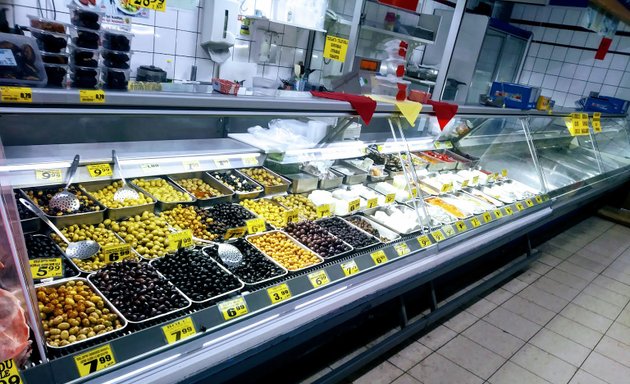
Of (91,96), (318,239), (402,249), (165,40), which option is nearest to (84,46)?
(91,96)

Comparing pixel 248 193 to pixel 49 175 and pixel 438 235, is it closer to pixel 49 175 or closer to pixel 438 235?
pixel 49 175

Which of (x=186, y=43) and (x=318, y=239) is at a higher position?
(x=186, y=43)

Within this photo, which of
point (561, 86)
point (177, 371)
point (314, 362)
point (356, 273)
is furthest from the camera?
point (561, 86)

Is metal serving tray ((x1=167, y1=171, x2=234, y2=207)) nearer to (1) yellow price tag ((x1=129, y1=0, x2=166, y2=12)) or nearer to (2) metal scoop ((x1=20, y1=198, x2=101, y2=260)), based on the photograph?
(2) metal scoop ((x1=20, y1=198, x2=101, y2=260))

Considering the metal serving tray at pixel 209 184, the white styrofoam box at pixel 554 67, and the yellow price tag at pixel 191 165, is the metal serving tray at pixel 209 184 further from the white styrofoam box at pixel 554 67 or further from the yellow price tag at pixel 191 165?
the white styrofoam box at pixel 554 67

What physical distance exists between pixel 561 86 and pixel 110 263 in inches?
391

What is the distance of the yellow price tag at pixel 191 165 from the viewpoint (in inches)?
116

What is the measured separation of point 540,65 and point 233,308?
9.79m

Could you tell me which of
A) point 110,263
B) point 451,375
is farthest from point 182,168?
point 451,375

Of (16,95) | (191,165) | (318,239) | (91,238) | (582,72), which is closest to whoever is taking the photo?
(16,95)

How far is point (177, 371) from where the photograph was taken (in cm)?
171

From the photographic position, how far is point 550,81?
943 cm

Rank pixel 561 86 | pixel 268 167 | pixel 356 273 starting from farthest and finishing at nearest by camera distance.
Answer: pixel 561 86 < pixel 268 167 < pixel 356 273

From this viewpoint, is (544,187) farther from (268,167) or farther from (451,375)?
(268,167)
